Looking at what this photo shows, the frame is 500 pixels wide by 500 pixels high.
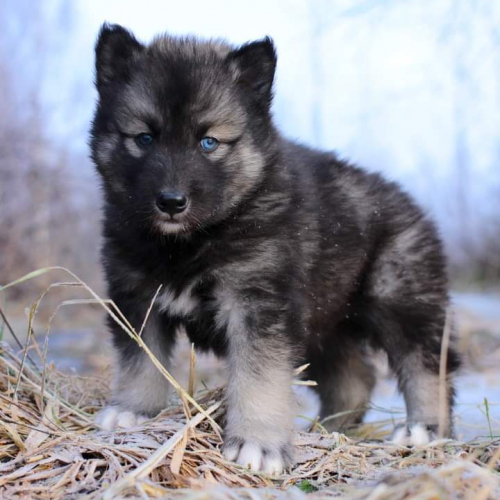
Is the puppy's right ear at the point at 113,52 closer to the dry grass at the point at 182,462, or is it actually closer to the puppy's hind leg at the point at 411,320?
the dry grass at the point at 182,462

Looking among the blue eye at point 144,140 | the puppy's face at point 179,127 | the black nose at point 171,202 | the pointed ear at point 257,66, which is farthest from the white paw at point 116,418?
the pointed ear at point 257,66

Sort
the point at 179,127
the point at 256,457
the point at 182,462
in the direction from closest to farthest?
1. the point at 182,462
2. the point at 256,457
3. the point at 179,127

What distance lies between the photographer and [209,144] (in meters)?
3.42

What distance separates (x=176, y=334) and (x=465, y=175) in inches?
772

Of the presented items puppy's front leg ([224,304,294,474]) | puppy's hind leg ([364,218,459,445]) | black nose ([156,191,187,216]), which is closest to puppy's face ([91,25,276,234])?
black nose ([156,191,187,216])

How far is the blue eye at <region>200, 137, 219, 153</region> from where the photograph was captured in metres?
3.40

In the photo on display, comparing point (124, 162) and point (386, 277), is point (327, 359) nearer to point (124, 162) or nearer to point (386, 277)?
point (386, 277)

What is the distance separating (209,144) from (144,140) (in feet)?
1.06

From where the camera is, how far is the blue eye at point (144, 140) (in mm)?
3402

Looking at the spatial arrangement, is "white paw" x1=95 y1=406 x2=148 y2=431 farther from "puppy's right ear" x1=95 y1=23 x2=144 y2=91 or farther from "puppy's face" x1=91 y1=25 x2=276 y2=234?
"puppy's right ear" x1=95 y1=23 x2=144 y2=91

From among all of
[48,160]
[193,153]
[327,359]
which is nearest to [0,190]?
[48,160]

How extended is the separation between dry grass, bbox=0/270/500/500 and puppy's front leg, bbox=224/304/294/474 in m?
0.09

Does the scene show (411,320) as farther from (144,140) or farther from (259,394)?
(144,140)

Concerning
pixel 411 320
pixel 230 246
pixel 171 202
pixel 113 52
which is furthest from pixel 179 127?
pixel 411 320
